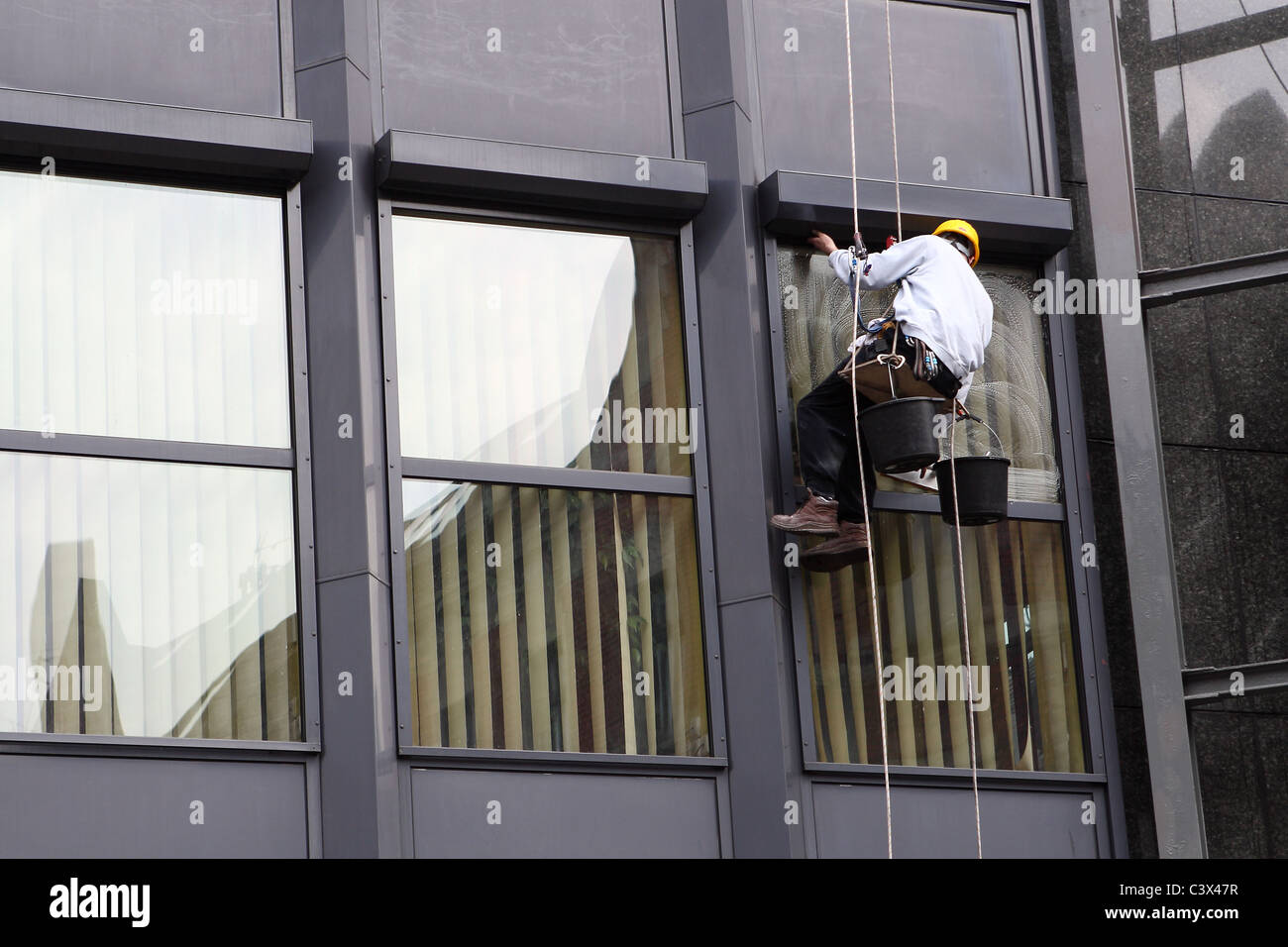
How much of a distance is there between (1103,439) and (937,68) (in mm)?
2219

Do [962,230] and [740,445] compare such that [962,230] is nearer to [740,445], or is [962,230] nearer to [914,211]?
[914,211]

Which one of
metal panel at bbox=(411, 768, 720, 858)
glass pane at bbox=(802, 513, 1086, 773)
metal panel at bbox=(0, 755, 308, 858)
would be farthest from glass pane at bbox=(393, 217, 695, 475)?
metal panel at bbox=(0, 755, 308, 858)

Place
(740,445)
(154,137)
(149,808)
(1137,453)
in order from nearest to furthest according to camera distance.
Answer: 1. (149,808)
2. (154,137)
3. (740,445)
4. (1137,453)

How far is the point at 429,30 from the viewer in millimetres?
9539

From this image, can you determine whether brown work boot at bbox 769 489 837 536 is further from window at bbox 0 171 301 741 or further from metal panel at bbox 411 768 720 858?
window at bbox 0 171 301 741

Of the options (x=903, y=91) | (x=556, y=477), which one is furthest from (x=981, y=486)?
(x=903, y=91)

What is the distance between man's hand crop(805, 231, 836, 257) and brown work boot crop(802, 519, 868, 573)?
139cm

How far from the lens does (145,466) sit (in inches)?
342

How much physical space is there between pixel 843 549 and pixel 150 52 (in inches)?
160

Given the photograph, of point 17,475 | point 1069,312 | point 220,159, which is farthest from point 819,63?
point 17,475

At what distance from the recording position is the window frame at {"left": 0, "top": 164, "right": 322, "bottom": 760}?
8.21m

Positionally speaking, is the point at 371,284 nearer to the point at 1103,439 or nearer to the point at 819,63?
the point at 819,63

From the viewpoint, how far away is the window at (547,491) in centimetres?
895
